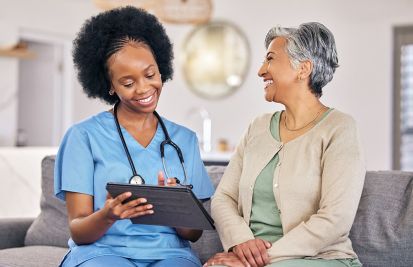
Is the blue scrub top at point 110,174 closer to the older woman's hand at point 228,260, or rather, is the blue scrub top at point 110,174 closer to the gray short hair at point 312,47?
the older woman's hand at point 228,260

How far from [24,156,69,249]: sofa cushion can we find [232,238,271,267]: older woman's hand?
1110mm

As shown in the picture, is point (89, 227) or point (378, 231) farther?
point (378, 231)

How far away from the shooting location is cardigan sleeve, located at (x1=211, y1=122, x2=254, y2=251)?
7.00ft

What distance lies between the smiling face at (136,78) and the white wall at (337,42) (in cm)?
470

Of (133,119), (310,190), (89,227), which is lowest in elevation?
(89,227)

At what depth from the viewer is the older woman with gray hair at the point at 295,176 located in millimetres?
Answer: 2020

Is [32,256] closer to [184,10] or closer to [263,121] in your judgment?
[263,121]

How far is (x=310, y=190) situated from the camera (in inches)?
81.8

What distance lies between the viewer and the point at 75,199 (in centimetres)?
211

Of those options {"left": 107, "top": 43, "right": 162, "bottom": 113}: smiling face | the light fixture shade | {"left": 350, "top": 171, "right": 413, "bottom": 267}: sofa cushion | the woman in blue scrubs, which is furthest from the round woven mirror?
{"left": 107, "top": 43, "right": 162, "bottom": 113}: smiling face

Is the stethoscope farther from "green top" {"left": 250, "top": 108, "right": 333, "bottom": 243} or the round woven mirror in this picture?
the round woven mirror

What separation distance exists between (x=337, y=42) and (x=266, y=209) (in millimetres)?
4809

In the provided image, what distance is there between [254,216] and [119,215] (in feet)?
1.57

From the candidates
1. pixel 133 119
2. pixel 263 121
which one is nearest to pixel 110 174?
pixel 133 119
